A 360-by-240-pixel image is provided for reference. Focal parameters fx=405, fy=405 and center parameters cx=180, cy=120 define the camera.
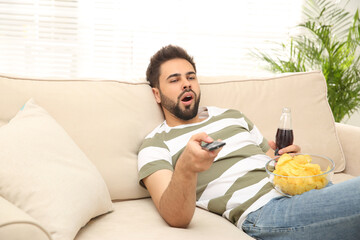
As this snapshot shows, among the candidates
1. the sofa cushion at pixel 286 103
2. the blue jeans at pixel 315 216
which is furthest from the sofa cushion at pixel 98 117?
the blue jeans at pixel 315 216

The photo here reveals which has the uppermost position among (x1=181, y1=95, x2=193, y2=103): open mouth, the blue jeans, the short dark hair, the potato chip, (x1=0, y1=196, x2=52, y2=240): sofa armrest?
Result: the short dark hair

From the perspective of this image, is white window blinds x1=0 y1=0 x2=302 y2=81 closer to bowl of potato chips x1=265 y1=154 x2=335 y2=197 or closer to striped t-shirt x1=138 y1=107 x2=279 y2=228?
striped t-shirt x1=138 y1=107 x2=279 y2=228

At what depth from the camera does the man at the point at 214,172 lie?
3.97 feet

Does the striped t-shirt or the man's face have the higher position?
the man's face

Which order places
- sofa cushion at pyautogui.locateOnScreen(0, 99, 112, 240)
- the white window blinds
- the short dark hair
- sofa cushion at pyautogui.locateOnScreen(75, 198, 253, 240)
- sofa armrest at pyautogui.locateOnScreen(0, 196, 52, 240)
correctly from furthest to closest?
1. the white window blinds
2. the short dark hair
3. sofa cushion at pyautogui.locateOnScreen(75, 198, 253, 240)
4. sofa cushion at pyautogui.locateOnScreen(0, 99, 112, 240)
5. sofa armrest at pyautogui.locateOnScreen(0, 196, 52, 240)

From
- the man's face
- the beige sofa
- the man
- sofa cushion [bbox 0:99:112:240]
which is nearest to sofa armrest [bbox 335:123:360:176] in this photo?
the beige sofa

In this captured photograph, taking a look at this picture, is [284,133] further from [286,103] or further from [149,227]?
[149,227]

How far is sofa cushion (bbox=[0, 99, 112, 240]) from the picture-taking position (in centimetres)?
115

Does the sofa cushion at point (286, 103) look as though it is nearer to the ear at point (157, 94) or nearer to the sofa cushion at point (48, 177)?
the ear at point (157, 94)

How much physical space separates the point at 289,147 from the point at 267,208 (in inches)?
12.3

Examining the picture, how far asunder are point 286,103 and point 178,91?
1.92 ft

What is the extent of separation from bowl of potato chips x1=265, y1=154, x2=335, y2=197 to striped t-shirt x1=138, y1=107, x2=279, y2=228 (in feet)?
0.29

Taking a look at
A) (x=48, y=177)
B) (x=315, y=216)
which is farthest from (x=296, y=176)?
(x=48, y=177)

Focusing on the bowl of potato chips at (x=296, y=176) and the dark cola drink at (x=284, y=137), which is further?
the dark cola drink at (x=284, y=137)
